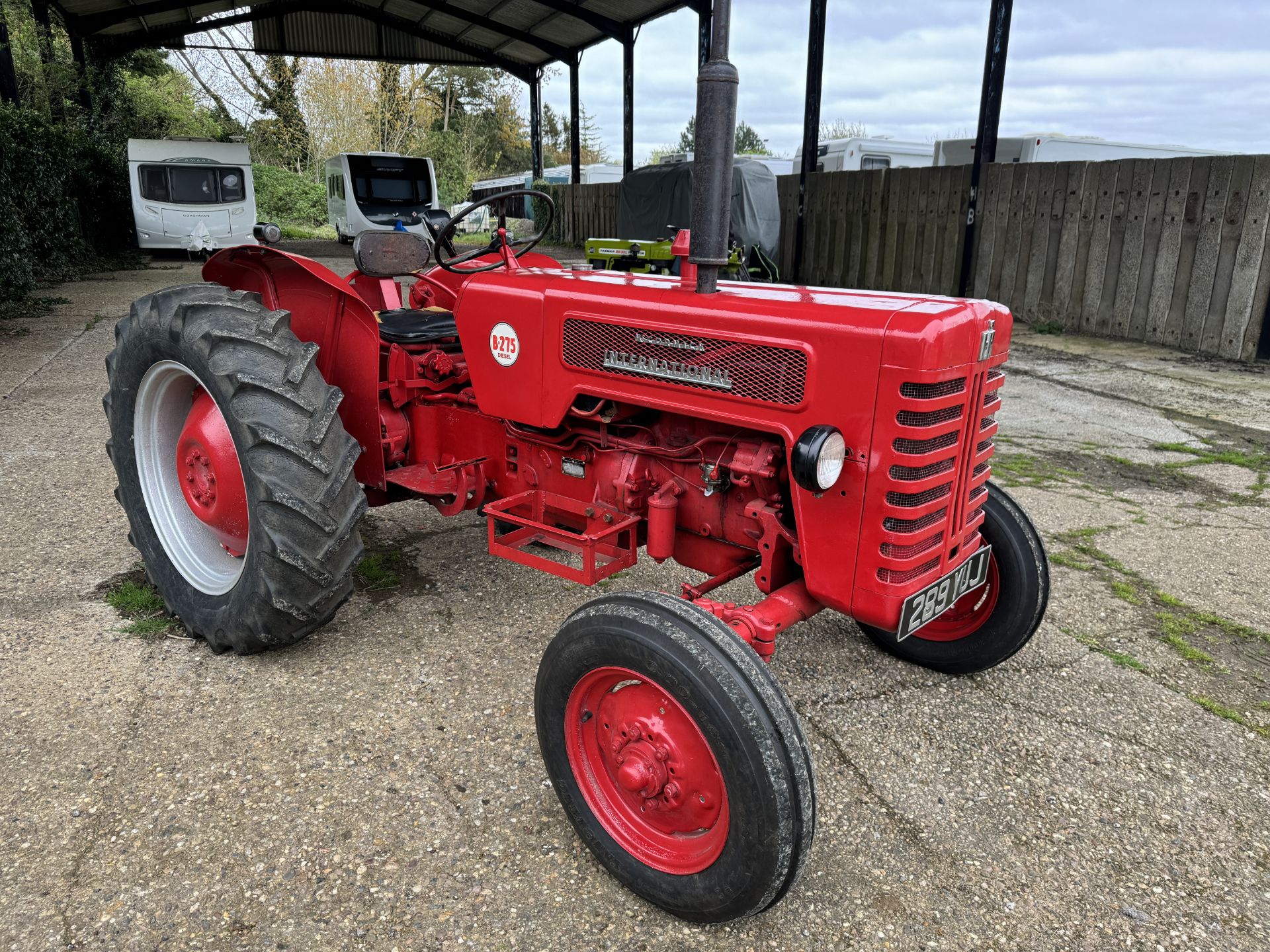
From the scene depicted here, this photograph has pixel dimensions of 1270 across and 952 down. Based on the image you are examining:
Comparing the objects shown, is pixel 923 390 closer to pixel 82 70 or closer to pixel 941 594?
pixel 941 594

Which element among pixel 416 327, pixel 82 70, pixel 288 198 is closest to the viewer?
pixel 416 327

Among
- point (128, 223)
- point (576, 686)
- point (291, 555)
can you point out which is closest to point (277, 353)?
point (291, 555)

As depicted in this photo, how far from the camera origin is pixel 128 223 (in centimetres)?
1806

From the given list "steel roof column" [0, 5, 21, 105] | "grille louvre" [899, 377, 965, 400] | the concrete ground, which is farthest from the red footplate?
"steel roof column" [0, 5, 21, 105]

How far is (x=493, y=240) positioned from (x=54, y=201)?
12.1 m

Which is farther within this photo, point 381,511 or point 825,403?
point 381,511

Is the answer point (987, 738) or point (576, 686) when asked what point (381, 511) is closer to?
point (576, 686)

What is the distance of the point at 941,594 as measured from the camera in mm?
2178

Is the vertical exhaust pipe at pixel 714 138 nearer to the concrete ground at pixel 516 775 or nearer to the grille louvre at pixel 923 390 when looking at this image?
the grille louvre at pixel 923 390

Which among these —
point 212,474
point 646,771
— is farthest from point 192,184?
point 646,771

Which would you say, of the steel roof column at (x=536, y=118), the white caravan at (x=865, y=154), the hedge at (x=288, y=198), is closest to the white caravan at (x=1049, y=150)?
the white caravan at (x=865, y=154)

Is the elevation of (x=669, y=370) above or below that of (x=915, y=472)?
above

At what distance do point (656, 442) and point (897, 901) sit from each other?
4.29ft

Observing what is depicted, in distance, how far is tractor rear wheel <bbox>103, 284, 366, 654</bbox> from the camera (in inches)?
103
